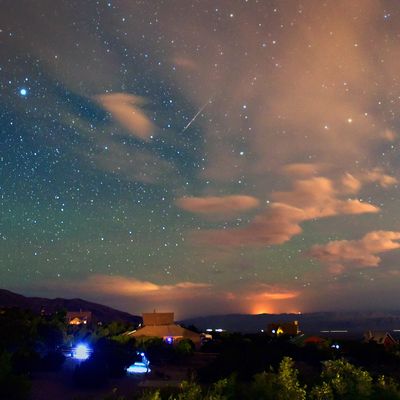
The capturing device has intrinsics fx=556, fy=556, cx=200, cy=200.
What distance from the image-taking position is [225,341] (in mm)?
53625

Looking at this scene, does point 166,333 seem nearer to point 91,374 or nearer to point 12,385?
point 91,374

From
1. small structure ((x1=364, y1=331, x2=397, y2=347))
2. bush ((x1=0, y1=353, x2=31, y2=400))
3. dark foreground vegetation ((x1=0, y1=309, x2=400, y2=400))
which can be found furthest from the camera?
small structure ((x1=364, y1=331, x2=397, y2=347))

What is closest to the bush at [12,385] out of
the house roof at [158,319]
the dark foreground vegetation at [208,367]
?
the dark foreground vegetation at [208,367]

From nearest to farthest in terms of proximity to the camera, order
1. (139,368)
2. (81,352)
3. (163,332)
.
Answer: (139,368) < (81,352) < (163,332)

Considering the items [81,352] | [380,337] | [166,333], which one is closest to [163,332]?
[166,333]

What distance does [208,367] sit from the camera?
Answer: 32.8 m

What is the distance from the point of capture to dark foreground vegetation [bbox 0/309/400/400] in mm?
17516

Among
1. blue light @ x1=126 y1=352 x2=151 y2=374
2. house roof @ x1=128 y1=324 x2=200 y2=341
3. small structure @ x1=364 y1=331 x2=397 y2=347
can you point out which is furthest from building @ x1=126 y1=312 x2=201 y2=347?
small structure @ x1=364 y1=331 x2=397 y2=347

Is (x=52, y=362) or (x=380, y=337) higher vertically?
(x=380, y=337)

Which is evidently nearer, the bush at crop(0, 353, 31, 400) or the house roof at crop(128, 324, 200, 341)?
the bush at crop(0, 353, 31, 400)

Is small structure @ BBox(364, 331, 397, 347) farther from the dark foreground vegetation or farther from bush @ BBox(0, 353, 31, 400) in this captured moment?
bush @ BBox(0, 353, 31, 400)

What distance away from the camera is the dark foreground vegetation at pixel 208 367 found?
17.5 meters

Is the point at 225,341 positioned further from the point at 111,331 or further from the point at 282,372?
the point at 282,372

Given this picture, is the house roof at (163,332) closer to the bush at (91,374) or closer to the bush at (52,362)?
the bush at (52,362)
